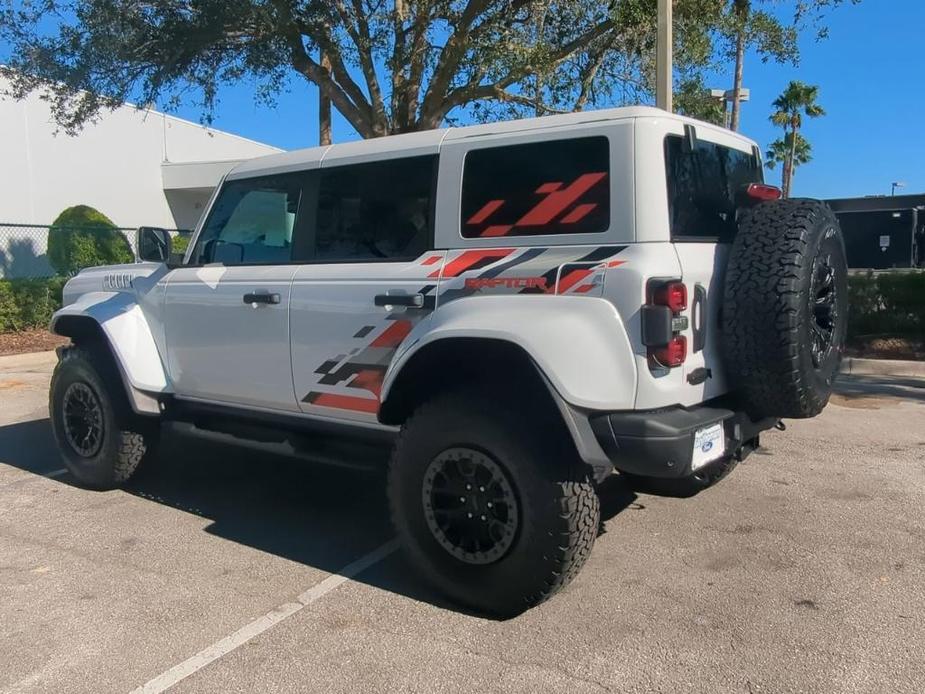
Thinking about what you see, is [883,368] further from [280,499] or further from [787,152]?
[787,152]

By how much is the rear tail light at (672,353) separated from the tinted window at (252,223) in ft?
7.34

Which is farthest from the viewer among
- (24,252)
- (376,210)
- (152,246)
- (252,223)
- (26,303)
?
(24,252)

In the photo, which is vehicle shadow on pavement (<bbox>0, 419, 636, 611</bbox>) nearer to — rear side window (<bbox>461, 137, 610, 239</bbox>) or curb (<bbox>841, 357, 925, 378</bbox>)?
rear side window (<bbox>461, 137, 610, 239</bbox>)

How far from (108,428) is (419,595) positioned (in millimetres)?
2610

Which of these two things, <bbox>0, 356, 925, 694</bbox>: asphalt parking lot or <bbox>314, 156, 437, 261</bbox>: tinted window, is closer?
<bbox>0, 356, 925, 694</bbox>: asphalt parking lot

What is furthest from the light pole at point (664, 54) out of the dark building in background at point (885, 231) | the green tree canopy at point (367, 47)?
the dark building in background at point (885, 231)

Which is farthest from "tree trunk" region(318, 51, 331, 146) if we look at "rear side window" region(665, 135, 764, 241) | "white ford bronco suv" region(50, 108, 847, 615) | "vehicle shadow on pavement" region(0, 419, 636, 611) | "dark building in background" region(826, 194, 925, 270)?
"dark building in background" region(826, 194, 925, 270)

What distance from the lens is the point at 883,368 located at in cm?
969

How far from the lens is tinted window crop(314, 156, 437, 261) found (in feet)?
12.6

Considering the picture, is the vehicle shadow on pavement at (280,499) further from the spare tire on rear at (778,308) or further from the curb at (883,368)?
the curb at (883,368)

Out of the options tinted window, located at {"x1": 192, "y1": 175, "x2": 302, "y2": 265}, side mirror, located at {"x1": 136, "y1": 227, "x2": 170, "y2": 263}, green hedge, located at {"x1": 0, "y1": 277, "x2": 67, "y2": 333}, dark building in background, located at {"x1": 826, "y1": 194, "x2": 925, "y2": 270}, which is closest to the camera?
tinted window, located at {"x1": 192, "y1": 175, "x2": 302, "y2": 265}

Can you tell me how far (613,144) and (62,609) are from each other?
3.22 metres

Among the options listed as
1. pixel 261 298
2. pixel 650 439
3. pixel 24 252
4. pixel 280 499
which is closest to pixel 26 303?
pixel 24 252

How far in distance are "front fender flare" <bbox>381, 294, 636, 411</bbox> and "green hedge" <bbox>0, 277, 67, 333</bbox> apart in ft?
40.7
